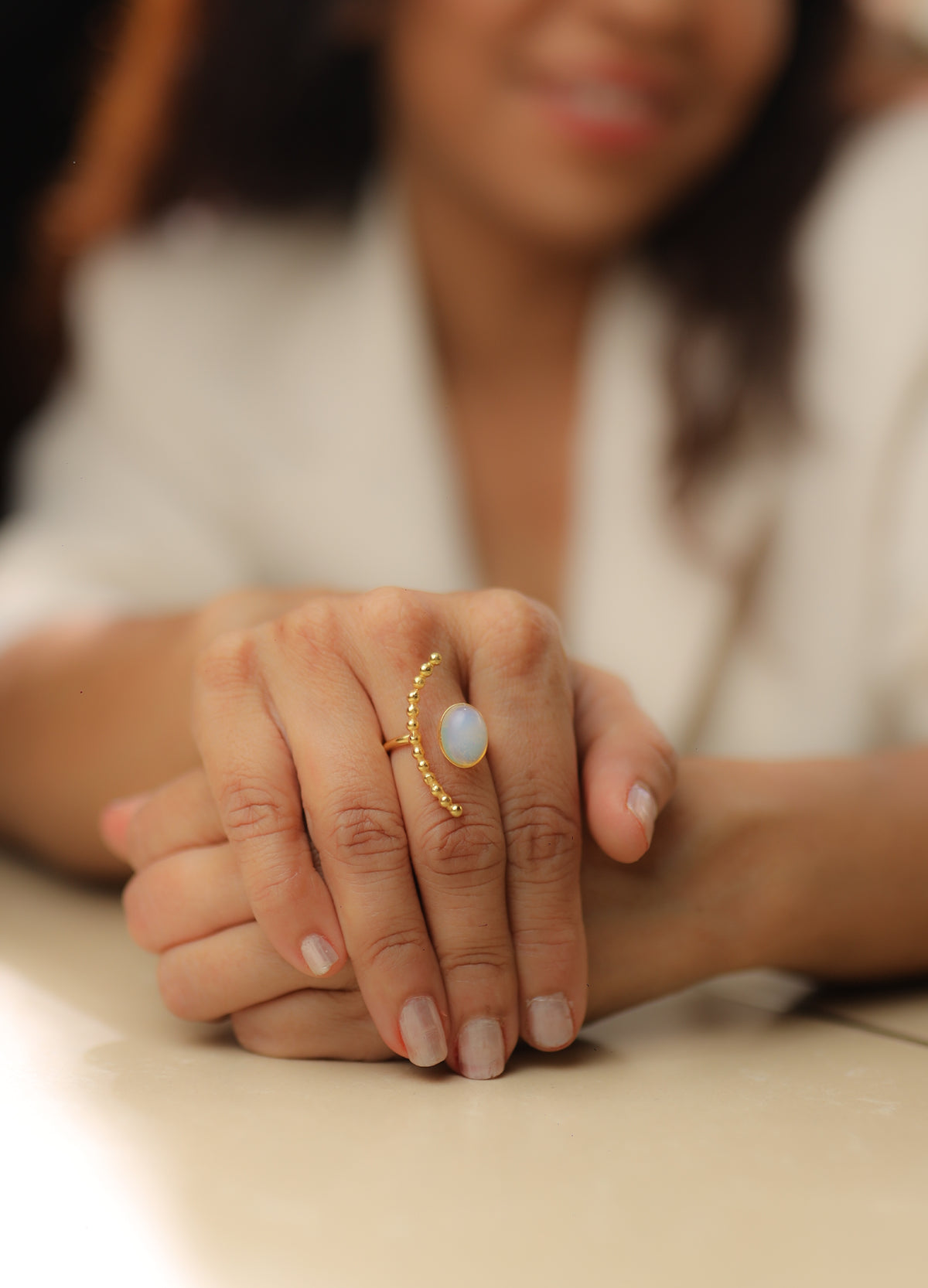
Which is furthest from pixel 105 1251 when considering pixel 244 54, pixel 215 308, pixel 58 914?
pixel 244 54

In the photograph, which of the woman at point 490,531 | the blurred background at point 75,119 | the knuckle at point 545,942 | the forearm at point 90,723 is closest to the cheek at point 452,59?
the woman at point 490,531

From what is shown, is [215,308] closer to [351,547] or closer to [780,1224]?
[351,547]

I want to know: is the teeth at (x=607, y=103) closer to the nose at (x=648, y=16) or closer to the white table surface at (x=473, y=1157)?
the nose at (x=648, y=16)

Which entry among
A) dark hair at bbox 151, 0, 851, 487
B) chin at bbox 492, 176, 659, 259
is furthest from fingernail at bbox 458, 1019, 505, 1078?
chin at bbox 492, 176, 659, 259

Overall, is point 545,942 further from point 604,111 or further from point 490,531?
point 604,111

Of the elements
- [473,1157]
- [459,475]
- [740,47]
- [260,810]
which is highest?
[740,47]

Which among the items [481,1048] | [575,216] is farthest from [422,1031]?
[575,216]
